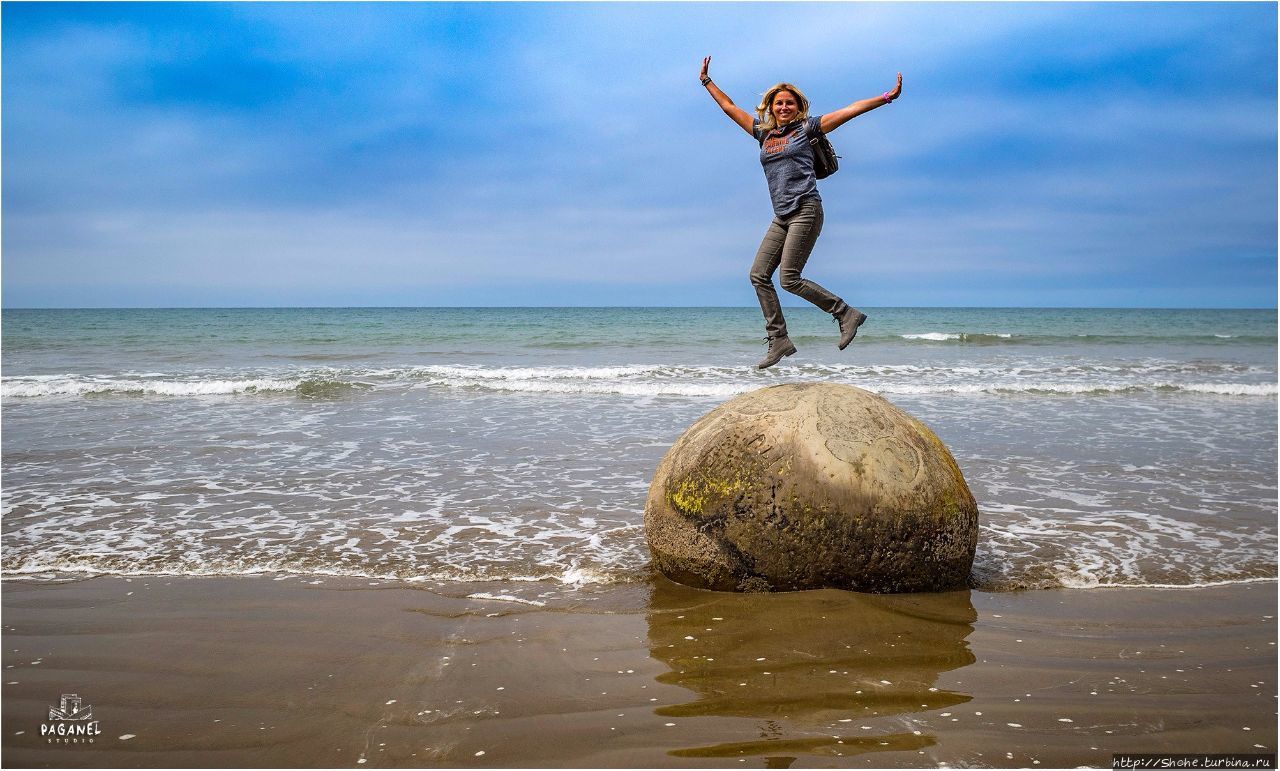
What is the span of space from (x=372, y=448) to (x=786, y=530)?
7800 millimetres

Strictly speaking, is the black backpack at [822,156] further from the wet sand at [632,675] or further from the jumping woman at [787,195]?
the wet sand at [632,675]

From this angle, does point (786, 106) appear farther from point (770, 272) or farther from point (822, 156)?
point (770, 272)

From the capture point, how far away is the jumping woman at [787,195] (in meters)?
6.57

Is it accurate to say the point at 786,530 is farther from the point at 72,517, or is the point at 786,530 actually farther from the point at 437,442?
the point at 437,442

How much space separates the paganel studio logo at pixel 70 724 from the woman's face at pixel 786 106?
5961 mm

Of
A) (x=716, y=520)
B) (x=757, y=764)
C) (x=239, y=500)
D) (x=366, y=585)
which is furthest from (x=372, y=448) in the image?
(x=757, y=764)

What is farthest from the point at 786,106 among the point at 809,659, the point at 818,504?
the point at 809,659

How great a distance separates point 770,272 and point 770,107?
4.34 feet

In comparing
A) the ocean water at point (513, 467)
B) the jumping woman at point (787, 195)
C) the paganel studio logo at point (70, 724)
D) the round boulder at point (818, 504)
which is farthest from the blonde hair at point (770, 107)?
the paganel studio logo at point (70, 724)

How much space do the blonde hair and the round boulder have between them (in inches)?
89.9

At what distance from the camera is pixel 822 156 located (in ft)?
21.7

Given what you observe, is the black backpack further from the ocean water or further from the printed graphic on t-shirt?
the ocean water

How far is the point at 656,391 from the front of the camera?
19.0 meters

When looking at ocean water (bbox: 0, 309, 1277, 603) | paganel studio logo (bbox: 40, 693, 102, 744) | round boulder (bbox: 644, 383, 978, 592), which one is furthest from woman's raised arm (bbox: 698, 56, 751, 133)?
paganel studio logo (bbox: 40, 693, 102, 744)
